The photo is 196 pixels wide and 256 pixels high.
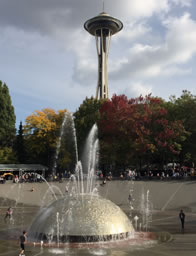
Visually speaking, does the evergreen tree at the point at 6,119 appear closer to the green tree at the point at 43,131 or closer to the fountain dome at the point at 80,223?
the green tree at the point at 43,131

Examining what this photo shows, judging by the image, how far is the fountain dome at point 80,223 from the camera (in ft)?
38.5

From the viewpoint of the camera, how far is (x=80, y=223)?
11797 millimetres

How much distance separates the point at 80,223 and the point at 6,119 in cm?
4554

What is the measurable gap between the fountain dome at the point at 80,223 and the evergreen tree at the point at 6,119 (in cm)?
4158

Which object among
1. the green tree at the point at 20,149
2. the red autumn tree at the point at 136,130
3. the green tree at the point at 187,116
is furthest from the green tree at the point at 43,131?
the green tree at the point at 187,116

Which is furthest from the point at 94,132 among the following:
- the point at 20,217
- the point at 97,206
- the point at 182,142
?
the point at 97,206

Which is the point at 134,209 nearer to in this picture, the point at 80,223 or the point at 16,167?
the point at 80,223

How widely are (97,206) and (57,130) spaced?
34.9 meters

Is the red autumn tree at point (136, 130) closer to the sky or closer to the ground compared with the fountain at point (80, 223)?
closer to the sky

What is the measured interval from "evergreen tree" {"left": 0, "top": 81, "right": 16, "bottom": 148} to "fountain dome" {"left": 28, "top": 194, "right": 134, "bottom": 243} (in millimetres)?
41577

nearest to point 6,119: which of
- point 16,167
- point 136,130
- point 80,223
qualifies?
point 16,167

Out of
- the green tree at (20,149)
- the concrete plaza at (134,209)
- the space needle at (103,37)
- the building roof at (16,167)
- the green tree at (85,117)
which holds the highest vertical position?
the space needle at (103,37)

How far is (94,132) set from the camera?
42.0 meters

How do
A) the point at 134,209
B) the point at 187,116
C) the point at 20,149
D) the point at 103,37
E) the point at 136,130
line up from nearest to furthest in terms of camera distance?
the point at 134,209
the point at 136,130
the point at 187,116
the point at 20,149
the point at 103,37
